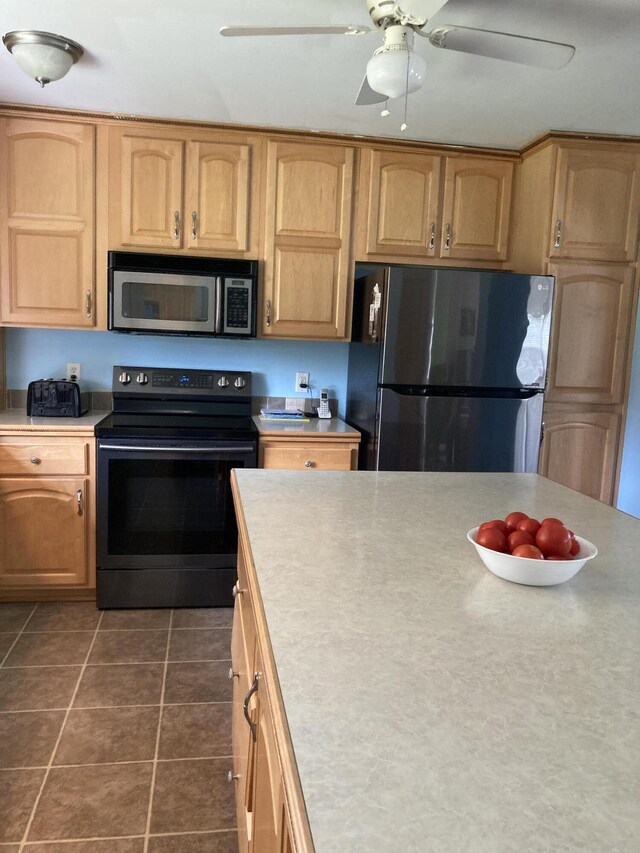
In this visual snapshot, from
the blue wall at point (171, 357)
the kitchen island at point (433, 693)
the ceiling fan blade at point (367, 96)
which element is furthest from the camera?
the blue wall at point (171, 357)

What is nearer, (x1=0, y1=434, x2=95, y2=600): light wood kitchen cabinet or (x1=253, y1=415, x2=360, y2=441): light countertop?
(x1=0, y1=434, x2=95, y2=600): light wood kitchen cabinet

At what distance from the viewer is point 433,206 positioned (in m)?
3.28

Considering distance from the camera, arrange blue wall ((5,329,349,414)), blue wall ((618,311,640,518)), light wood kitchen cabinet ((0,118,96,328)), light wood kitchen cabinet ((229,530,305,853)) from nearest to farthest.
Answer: light wood kitchen cabinet ((229,530,305,853))
light wood kitchen cabinet ((0,118,96,328))
blue wall ((5,329,349,414))
blue wall ((618,311,640,518))

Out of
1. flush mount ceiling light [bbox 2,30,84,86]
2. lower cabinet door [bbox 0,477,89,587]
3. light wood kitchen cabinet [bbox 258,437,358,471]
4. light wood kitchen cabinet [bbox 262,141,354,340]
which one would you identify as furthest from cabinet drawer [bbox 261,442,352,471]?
flush mount ceiling light [bbox 2,30,84,86]

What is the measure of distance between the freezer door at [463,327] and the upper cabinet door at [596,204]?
0.32 metres

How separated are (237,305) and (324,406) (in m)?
0.75

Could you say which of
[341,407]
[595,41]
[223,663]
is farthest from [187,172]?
[223,663]

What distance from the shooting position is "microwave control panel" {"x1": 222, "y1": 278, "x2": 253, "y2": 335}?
3162 mm

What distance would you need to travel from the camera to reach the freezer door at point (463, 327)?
9.42 feet

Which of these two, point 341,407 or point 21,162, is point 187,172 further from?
point 341,407

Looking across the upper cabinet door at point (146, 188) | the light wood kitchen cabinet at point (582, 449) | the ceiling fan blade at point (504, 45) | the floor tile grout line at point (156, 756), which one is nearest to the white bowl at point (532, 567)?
the floor tile grout line at point (156, 756)

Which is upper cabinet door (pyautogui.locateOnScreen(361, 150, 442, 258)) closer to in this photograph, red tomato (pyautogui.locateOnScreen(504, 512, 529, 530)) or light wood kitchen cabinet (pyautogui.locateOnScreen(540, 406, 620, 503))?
light wood kitchen cabinet (pyautogui.locateOnScreen(540, 406, 620, 503))

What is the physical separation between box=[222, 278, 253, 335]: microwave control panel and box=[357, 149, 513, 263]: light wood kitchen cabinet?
0.59 metres

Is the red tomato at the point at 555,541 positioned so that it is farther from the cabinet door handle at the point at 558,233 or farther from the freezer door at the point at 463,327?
the cabinet door handle at the point at 558,233
